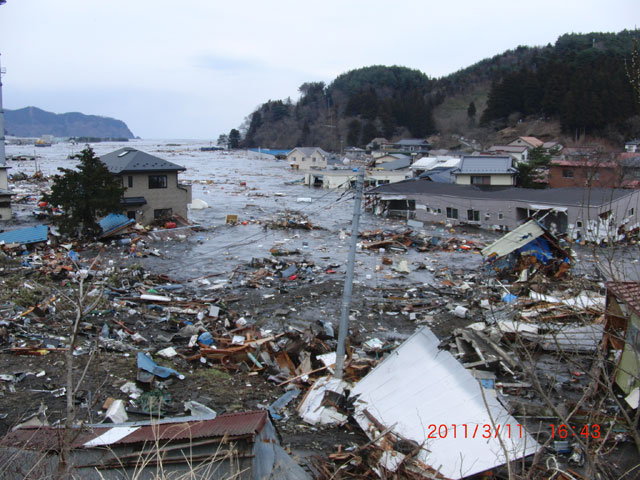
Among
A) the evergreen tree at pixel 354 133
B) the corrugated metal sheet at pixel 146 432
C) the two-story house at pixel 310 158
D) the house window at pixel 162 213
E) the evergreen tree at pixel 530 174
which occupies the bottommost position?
the corrugated metal sheet at pixel 146 432

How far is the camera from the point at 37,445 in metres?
4.45

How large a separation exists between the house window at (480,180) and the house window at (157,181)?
761 inches

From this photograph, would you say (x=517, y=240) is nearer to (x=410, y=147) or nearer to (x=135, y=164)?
(x=135, y=164)

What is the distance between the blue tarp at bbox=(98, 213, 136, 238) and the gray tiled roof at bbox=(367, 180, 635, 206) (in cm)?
1479

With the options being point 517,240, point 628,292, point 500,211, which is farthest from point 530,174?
point 628,292

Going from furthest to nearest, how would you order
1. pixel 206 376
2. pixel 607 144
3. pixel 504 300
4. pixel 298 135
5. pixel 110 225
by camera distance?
1. pixel 298 135
2. pixel 607 144
3. pixel 110 225
4. pixel 504 300
5. pixel 206 376

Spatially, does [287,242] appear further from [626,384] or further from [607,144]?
[607,144]

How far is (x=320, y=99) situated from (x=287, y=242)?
95.1m

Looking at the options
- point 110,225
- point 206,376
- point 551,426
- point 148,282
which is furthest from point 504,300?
point 110,225

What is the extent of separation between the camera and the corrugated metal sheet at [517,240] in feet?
53.6

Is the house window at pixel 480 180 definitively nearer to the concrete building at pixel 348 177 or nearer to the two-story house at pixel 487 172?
the two-story house at pixel 487 172

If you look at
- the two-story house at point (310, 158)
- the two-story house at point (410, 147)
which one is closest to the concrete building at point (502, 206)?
the two-story house at point (410, 147)

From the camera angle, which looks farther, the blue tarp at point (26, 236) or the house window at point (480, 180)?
the house window at point (480, 180)

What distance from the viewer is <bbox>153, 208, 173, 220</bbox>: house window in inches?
1032
